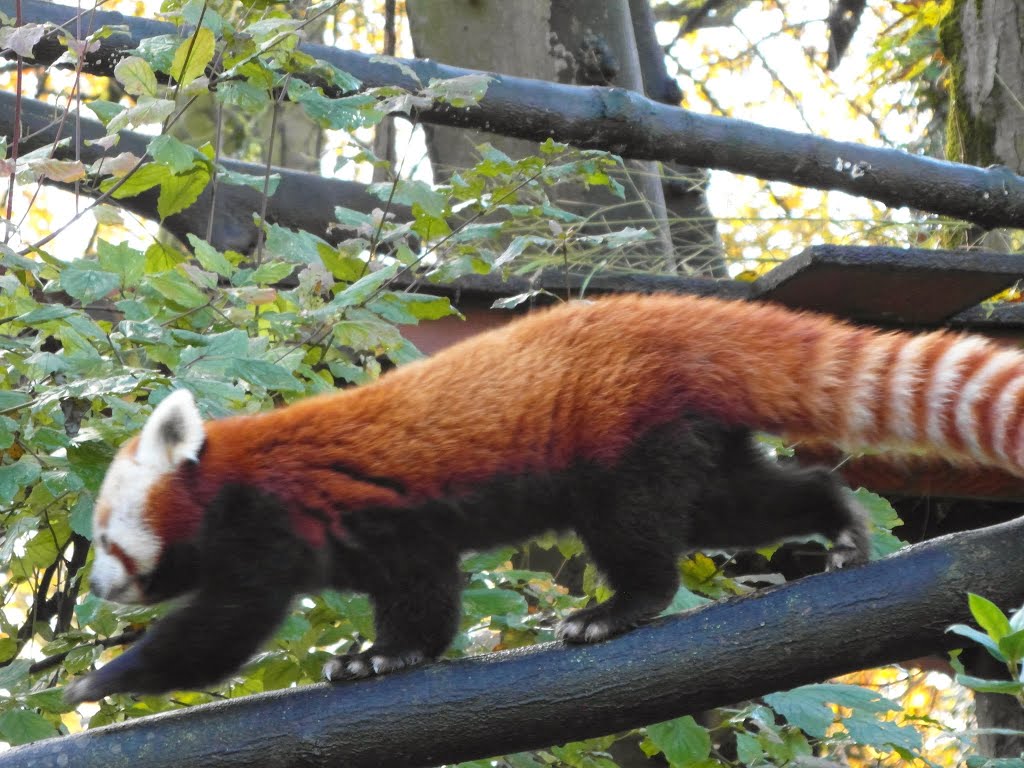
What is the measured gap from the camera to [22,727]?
93.5 inches

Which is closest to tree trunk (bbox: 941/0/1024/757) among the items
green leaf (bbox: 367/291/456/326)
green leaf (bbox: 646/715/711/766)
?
green leaf (bbox: 646/715/711/766)

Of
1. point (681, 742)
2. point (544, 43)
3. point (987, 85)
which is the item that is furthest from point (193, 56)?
point (987, 85)

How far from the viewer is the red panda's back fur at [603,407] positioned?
2.43m

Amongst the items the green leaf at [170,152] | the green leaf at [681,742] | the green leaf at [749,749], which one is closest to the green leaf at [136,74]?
the green leaf at [170,152]

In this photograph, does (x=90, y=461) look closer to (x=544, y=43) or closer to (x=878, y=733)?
(x=878, y=733)

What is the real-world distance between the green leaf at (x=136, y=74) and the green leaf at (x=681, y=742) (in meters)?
1.71

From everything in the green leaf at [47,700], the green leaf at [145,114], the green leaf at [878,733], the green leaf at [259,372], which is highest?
the green leaf at [145,114]

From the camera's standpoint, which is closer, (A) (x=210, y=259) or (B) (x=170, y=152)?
(B) (x=170, y=152)

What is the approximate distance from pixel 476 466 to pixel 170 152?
0.91 metres

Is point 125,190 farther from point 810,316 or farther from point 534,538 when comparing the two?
point 810,316

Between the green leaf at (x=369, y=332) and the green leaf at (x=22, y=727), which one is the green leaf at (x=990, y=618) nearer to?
the green leaf at (x=369, y=332)

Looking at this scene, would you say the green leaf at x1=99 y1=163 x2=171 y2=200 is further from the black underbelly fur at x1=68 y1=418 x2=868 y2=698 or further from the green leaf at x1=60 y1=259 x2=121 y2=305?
the black underbelly fur at x1=68 y1=418 x2=868 y2=698

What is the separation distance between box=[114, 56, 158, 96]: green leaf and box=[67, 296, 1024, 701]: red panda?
0.69 metres

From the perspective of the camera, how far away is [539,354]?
2.57m
